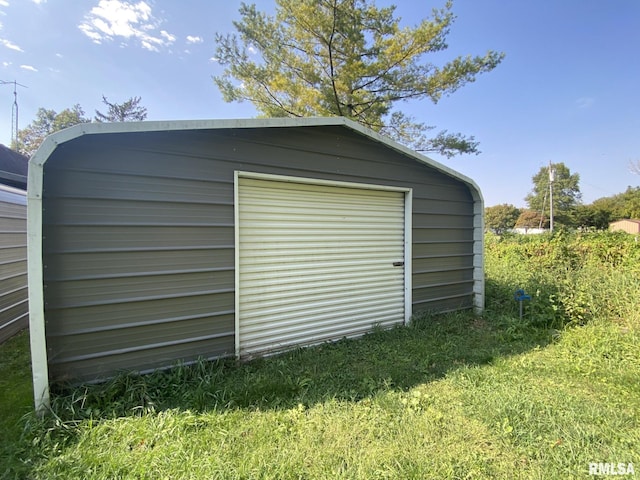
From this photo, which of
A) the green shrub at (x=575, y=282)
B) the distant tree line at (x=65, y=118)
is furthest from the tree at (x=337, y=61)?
the distant tree line at (x=65, y=118)

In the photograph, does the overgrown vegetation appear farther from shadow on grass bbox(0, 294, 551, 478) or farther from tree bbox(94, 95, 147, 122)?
tree bbox(94, 95, 147, 122)

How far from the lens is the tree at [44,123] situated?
69.3 ft

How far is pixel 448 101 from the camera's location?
841 cm

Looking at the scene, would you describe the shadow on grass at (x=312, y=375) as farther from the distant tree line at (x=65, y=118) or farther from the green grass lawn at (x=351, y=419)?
the distant tree line at (x=65, y=118)

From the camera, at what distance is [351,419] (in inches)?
77.8

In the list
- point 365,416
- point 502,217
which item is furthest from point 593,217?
point 365,416

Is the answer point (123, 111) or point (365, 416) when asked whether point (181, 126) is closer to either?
point (365, 416)

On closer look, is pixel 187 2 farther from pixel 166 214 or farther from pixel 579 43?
pixel 579 43

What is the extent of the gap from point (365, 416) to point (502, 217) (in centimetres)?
5038

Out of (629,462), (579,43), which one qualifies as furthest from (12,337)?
(579,43)

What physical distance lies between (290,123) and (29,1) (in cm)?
538

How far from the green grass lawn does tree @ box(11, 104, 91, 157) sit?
25806mm

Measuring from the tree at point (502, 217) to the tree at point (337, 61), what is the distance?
133 feet

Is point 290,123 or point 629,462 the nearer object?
point 629,462
